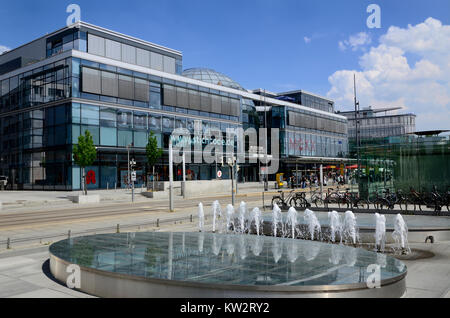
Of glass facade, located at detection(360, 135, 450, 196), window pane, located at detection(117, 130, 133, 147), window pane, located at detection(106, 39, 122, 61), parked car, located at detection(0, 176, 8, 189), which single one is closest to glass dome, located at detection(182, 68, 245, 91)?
window pane, located at detection(106, 39, 122, 61)

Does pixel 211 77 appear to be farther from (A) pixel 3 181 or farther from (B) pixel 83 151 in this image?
(B) pixel 83 151

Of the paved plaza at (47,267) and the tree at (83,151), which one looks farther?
the tree at (83,151)

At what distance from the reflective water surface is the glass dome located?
214 ft

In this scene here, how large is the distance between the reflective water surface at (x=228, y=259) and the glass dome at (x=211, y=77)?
214 ft

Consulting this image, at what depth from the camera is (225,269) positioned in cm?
791

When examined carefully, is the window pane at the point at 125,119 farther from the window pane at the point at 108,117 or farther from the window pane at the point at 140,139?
the window pane at the point at 140,139

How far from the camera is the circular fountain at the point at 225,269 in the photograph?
6.71 meters

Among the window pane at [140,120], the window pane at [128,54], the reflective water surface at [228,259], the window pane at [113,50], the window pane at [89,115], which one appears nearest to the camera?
the reflective water surface at [228,259]

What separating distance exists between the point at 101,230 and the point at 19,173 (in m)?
41.4

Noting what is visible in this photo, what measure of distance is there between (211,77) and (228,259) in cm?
6953

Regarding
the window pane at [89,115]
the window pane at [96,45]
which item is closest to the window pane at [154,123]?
the window pane at [89,115]

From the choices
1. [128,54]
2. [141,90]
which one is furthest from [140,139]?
[128,54]

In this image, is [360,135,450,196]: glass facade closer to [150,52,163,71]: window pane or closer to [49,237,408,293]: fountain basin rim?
[49,237,408,293]: fountain basin rim

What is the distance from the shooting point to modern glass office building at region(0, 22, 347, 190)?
152 ft
